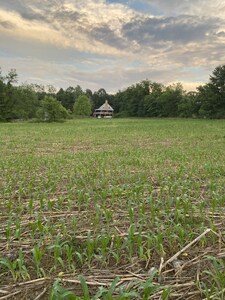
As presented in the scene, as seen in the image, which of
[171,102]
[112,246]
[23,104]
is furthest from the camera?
[171,102]

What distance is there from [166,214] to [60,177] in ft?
10.0

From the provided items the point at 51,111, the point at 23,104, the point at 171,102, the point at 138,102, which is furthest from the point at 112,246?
the point at 138,102

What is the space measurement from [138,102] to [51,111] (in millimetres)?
45389

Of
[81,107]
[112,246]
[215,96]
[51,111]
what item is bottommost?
[112,246]

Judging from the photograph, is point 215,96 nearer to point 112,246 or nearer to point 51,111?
point 51,111

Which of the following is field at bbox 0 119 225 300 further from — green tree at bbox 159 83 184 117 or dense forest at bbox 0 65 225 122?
green tree at bbox 159 83 184 117

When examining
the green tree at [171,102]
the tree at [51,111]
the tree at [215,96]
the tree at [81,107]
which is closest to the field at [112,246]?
the tree at [51,111]

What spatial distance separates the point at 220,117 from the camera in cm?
5131

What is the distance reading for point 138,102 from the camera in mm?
90438

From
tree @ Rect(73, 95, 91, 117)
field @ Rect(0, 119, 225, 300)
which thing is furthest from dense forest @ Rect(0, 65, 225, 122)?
field @ Rect(0, 119, 225, 300)

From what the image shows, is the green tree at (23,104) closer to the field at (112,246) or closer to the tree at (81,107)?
the tree at (81,107)

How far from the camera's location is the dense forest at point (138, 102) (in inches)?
2060

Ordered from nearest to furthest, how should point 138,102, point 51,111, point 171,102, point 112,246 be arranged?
point 112,246
point 51,111
point 171,102
point 138,102

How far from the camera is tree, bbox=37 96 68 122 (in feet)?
167
